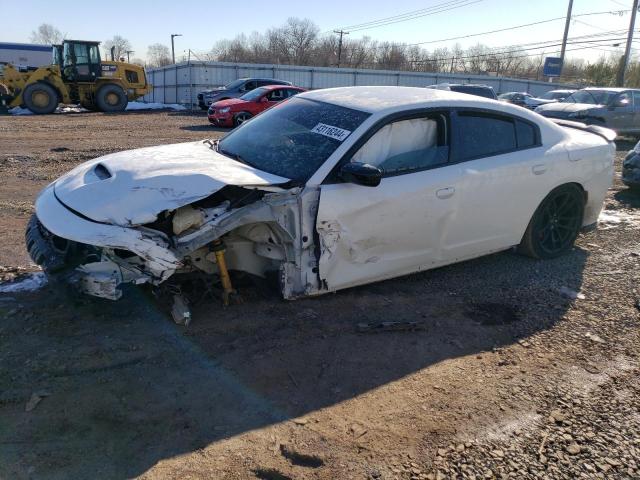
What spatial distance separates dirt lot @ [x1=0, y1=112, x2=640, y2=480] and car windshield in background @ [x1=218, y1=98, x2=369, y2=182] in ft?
3.46

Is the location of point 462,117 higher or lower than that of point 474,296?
higher

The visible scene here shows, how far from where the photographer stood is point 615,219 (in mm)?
6824

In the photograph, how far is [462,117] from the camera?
170 inches

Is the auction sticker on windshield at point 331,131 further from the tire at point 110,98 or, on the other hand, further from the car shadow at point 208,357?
the tire at point 110,98

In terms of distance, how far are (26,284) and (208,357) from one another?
1858mm

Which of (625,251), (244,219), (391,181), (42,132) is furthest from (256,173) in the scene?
(42,132)

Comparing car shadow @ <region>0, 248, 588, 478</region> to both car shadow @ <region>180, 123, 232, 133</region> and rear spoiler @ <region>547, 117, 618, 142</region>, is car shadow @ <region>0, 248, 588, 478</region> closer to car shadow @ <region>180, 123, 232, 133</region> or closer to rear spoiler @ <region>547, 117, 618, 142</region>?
rear spoiler @ <region>547, 117, 618, 142</region>

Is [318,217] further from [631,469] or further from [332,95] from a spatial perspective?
[631,469]

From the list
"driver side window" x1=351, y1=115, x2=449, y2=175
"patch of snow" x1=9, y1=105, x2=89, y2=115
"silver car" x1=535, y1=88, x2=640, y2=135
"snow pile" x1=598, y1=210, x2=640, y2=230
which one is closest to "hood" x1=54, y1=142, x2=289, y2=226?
"driver side window" x1=351, y1=115, x2=449, y2=175

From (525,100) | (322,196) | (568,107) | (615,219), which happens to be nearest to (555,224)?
(615,219)

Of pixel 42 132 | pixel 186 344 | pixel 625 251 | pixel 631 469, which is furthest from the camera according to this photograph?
pixel 42 132

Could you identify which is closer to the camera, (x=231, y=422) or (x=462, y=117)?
(x=231, y=422)

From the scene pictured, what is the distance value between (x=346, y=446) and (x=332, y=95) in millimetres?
3084

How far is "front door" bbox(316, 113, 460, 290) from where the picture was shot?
12.0 feet
